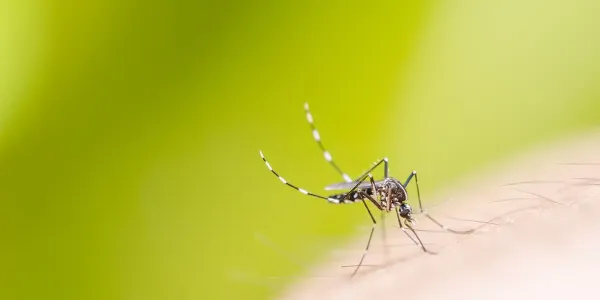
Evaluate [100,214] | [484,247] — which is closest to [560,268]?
[484,247]

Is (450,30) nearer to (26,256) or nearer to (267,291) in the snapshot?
(267,291)

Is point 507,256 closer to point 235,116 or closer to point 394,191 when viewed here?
point 394,191

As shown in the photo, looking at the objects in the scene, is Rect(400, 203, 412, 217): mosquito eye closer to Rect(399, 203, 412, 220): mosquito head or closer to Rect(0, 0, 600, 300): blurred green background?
Rect(399, 203, 412, 220): mosquito head

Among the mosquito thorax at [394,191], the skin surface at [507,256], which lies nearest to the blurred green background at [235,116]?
the mosquito thorax at [394,191]

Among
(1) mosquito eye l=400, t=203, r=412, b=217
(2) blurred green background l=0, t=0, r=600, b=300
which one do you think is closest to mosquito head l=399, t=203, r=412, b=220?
(1) mosquito eye l=400, t=203, r=412, b=217

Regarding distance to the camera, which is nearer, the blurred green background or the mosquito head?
the mosquito head

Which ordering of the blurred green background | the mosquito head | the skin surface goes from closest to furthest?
1. the skin surface
2. the mosquito head
3. the blurred green background
